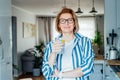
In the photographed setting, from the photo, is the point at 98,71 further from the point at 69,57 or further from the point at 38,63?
the point at 38,63

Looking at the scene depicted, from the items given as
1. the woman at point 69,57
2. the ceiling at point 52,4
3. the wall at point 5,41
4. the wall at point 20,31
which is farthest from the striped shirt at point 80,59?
the wall at point 20,31

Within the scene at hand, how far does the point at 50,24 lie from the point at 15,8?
14.2 feet

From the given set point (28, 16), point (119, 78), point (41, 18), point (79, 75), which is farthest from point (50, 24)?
point (79, 75)

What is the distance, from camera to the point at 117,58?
12.3 ft

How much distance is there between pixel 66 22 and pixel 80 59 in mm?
246

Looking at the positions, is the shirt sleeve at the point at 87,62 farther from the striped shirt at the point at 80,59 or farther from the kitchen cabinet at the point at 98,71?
the kitchen cabinet at the point at 98,71

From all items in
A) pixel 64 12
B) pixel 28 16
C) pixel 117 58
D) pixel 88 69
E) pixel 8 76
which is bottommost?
pixel 8 76

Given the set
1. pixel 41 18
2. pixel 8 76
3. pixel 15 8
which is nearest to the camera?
pixel 8 76

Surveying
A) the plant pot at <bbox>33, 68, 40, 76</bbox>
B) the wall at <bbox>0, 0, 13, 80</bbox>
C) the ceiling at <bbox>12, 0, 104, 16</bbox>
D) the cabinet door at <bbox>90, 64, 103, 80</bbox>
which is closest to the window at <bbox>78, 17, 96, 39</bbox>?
the ceiling at <bbox>12, 0, 104, 16</bbox>

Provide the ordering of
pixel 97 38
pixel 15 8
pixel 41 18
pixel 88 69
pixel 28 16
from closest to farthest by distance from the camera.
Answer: pixel 88 69 → pixel 15 8 → pixel 28 16 → pixel 97 38 → pixel 41 18

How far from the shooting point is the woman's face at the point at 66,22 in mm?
1261

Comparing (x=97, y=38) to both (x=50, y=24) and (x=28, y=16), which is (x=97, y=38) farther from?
(x=28, y=16)

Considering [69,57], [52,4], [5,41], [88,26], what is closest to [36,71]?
[52,4]

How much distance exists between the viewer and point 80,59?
1.26 metres
